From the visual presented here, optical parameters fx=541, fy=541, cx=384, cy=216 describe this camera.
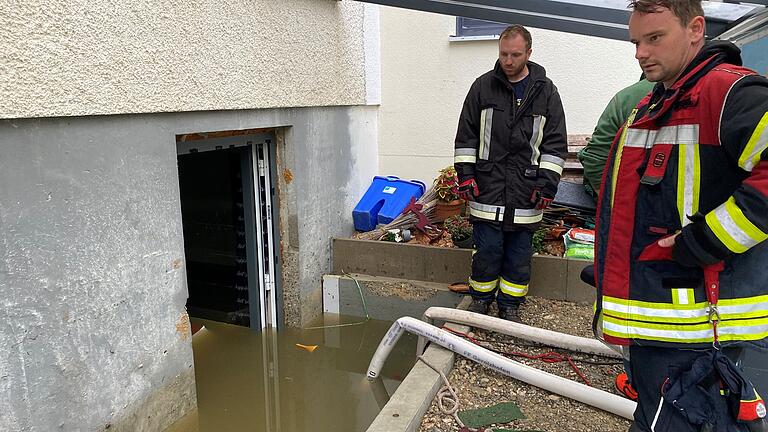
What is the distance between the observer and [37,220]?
→ 2635 mm

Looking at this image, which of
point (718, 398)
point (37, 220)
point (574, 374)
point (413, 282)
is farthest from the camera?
point (413, 282)

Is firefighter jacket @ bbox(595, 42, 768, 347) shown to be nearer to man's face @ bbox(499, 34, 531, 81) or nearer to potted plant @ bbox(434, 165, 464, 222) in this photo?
man's face @ bbox(499, 34, 531, 81)

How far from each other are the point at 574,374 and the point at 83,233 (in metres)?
3.02

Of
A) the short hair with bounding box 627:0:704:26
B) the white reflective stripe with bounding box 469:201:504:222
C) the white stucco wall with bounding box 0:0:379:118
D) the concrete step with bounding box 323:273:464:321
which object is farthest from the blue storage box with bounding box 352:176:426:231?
the short hair with bounding box 627:0:704:26

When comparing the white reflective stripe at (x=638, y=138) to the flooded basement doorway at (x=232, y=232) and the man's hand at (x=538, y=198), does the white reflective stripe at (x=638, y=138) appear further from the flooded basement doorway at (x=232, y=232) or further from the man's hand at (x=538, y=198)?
the flooded basement doorway at (x=232, y=232)

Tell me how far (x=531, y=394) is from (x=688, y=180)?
6.47 ft

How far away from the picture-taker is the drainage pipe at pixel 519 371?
2.98m

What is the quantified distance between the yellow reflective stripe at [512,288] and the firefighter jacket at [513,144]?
468 mm

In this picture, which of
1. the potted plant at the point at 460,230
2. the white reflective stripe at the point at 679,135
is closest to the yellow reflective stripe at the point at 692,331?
the white reflective stripe at the point at 679,135

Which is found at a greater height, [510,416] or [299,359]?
[510,416]

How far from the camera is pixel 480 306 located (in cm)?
432

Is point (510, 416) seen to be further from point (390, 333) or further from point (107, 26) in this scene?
point (107, 26)

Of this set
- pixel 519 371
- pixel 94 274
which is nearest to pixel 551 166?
pixel 519 371

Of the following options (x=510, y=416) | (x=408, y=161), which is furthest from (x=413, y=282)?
(x=510, y=416)
